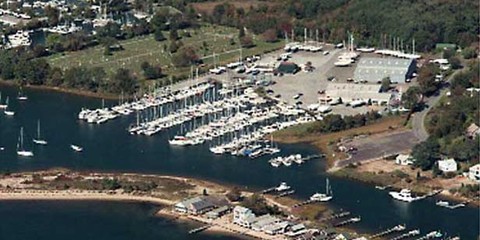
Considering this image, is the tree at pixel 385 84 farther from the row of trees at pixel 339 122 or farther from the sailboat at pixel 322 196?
the sailboat at pixel 322 196

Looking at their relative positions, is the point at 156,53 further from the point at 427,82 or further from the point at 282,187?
the point at 282,187

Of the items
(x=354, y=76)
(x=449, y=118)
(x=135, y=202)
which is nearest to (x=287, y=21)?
(x=354, y=76)

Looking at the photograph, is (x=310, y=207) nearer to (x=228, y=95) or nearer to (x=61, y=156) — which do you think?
(x=61, y=156)

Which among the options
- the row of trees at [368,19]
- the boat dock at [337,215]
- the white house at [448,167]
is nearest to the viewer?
the boat dock at [337,215]

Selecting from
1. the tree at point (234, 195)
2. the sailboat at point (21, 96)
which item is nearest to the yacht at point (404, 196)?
the tree at point (234, 195)

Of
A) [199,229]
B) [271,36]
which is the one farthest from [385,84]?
[199,229]

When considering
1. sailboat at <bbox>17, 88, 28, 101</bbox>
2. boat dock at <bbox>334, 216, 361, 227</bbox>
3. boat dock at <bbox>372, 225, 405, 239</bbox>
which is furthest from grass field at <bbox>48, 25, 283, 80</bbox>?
boat dock at <bbox>372, 225, 405, 239</bbox>
